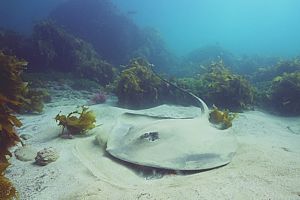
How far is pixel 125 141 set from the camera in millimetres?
4344

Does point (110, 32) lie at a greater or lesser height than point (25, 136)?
greater

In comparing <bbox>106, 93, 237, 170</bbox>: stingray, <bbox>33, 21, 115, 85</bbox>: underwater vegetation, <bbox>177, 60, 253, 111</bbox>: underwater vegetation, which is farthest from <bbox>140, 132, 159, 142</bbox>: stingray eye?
<bbox>33, 21, 115, 85</bbox>: underwater vegetation

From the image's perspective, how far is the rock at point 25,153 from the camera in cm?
430

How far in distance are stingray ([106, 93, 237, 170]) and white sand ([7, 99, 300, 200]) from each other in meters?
0.15

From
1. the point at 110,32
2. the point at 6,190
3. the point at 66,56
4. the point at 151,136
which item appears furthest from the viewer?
the point at 110,32

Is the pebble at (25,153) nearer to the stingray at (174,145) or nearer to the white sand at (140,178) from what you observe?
the white sand at (140,178)

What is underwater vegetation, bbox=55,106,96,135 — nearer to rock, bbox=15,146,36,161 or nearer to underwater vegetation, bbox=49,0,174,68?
rock, bbox=15,146,36,161

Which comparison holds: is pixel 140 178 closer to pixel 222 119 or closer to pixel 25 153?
pixel 25 153

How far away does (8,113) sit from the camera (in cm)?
452

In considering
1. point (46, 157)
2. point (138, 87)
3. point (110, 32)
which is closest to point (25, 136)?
point (46, 157)

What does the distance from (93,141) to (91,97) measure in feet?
18.2

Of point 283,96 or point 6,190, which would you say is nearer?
point 6,190

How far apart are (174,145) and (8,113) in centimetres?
273

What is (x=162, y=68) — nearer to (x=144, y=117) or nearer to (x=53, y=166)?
(x=144, y=117)
